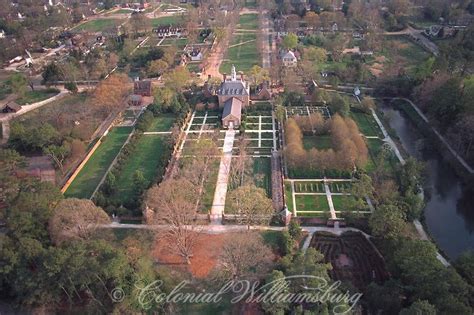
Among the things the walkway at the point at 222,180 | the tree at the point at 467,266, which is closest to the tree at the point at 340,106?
the walkway at the point at 222,180

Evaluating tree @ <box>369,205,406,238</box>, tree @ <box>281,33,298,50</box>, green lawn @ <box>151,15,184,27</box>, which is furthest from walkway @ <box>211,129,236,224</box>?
green lawn @ <box>151,15,184,27</box>

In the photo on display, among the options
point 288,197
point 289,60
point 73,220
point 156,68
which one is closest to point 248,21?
point 289,60

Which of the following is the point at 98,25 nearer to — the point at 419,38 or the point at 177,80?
the point at 177,80

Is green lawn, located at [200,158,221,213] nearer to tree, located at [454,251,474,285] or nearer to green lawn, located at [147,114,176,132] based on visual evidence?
green lawn, located at [147,114,176,132]

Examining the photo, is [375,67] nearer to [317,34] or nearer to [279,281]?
[317,34]

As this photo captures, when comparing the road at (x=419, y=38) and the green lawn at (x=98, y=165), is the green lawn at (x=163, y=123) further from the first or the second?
the road at (x=419, y=38)
